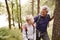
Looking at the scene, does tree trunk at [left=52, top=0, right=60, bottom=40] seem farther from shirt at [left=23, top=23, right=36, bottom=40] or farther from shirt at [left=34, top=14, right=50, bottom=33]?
shirt at [left=23, top=23, right=36, bottom=40]

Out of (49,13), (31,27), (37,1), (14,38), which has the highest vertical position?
(37,1)

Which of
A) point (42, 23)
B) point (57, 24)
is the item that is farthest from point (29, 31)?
point (57, 24)

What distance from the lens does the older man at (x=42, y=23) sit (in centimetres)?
184

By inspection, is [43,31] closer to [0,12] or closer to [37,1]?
[37,1]

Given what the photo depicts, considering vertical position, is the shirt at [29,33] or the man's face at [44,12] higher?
the man's face at [44,12]

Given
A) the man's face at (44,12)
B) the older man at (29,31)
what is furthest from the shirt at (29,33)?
the man's face at (44,12)

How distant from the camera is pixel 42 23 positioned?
Answer: 187 cm

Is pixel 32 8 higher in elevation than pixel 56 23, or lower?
higher

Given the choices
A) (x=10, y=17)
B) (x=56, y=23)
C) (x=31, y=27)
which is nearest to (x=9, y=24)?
(x=10, y=17)

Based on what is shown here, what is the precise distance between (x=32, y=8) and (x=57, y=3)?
0.26 metres

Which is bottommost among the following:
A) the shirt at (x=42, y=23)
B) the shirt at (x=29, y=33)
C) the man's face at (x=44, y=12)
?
the shirt at (x=29, y=33)

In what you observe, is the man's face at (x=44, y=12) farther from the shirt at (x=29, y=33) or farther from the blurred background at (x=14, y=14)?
the shirt at (x=29, y=33)

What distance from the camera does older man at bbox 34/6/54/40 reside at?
184 cm

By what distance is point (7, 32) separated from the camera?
189cm
